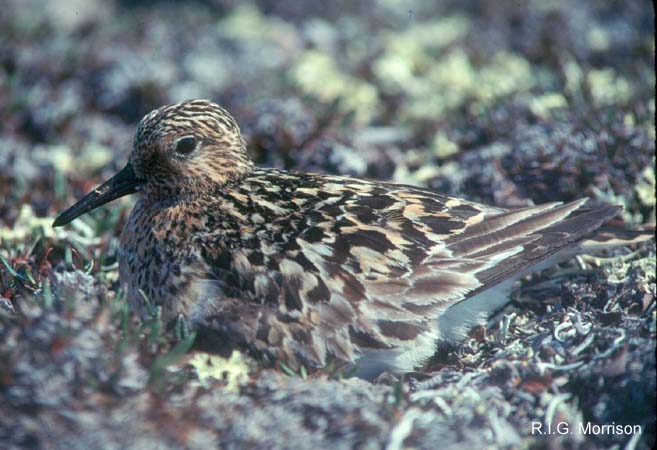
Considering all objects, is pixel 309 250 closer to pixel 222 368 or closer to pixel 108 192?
pixel 222 368

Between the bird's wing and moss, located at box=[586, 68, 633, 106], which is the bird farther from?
moss, located at box=[586, 68, 633, 106]

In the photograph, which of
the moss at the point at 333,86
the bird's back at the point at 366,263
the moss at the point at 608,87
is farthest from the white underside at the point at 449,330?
the moss at the point at 333,86

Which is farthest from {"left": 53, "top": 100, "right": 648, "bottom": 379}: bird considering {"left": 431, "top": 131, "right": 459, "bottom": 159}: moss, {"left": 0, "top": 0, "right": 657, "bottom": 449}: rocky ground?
{"left": 431, "top": 131, "right": 459, "bottom": 159}: moss

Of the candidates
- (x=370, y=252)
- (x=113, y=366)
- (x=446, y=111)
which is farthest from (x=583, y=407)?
(x=446, y=111)

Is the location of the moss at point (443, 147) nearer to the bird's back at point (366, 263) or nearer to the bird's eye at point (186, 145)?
the bird's back at point (366, 263)

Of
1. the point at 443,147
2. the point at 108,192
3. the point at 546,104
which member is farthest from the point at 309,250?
the point at 546,104
